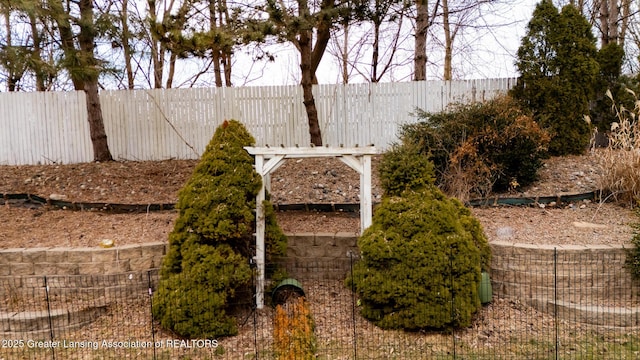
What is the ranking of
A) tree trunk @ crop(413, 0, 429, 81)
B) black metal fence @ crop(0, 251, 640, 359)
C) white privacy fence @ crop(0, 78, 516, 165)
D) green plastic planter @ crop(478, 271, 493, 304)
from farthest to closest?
tree trunk @ crop(413, 0, 429, 81), white privacy fence @ crop(0, 78, 516, 165), green plastic planter @ crop(478, 271, 493, 304), black metal fence @ crop(0, 251, 640, 359)

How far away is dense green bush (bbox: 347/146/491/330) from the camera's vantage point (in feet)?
12.1

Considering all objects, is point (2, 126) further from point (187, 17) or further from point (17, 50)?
point (187, 17)

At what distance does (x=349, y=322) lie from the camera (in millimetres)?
3961

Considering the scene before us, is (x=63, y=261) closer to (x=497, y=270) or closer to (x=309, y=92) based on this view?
(x=497, y=270)

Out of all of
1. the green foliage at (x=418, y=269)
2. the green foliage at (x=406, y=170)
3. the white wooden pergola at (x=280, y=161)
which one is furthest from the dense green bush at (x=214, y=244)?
the green foliage at (x=406, y=170)

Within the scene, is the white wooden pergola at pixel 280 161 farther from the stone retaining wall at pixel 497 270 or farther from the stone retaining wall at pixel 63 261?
the stone retaining wall at pixel 63 261

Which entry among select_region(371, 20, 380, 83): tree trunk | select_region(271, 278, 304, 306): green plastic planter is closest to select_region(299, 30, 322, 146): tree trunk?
select_region(271, 278, 304, 306): green plastic planter

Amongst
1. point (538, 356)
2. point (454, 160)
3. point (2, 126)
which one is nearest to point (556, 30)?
point (454, 160)

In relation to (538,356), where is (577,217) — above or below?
above

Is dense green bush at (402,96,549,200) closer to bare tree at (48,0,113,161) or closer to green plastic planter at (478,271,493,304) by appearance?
green plastic planter at (478,271,493,304)

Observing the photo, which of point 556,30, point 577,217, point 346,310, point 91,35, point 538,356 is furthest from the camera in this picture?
point 556,30

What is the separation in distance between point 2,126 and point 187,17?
4647mm

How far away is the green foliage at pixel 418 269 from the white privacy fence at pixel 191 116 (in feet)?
14.1

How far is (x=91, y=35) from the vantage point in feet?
19.2
